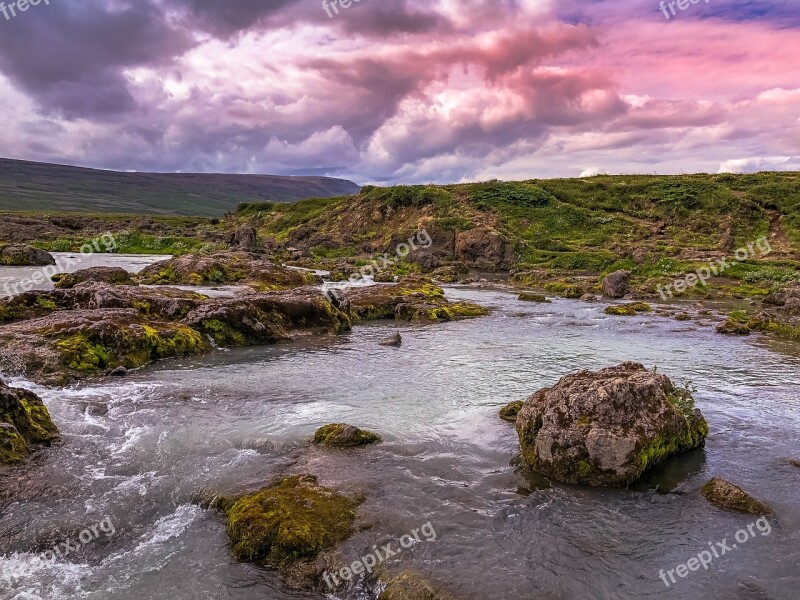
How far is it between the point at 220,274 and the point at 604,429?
4586 cm

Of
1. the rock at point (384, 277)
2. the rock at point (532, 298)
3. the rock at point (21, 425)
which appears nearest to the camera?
the rock at point (21, 425)

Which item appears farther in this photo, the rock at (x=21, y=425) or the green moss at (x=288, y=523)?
the rock at (x=21, y=425)

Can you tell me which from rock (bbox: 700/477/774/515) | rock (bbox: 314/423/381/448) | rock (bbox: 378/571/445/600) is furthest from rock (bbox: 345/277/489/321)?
rock (bbox: 378/571/445/600)

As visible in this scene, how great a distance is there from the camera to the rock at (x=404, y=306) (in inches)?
1601

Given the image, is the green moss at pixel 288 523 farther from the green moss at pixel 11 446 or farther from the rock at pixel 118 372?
the rock at pixel 118 372

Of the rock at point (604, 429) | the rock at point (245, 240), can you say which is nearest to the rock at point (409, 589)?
the rock at point (604, 429)

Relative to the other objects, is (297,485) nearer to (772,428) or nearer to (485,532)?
(485,532)

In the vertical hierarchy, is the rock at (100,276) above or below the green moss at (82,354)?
above

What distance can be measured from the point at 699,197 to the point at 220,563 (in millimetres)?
96694

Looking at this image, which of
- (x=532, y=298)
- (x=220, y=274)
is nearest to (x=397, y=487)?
(x=532, y=298)

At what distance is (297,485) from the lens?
43.9 ft

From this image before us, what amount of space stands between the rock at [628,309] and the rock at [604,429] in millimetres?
27881

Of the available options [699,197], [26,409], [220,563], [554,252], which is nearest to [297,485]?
[220,563]

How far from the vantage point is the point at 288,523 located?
450 inches
